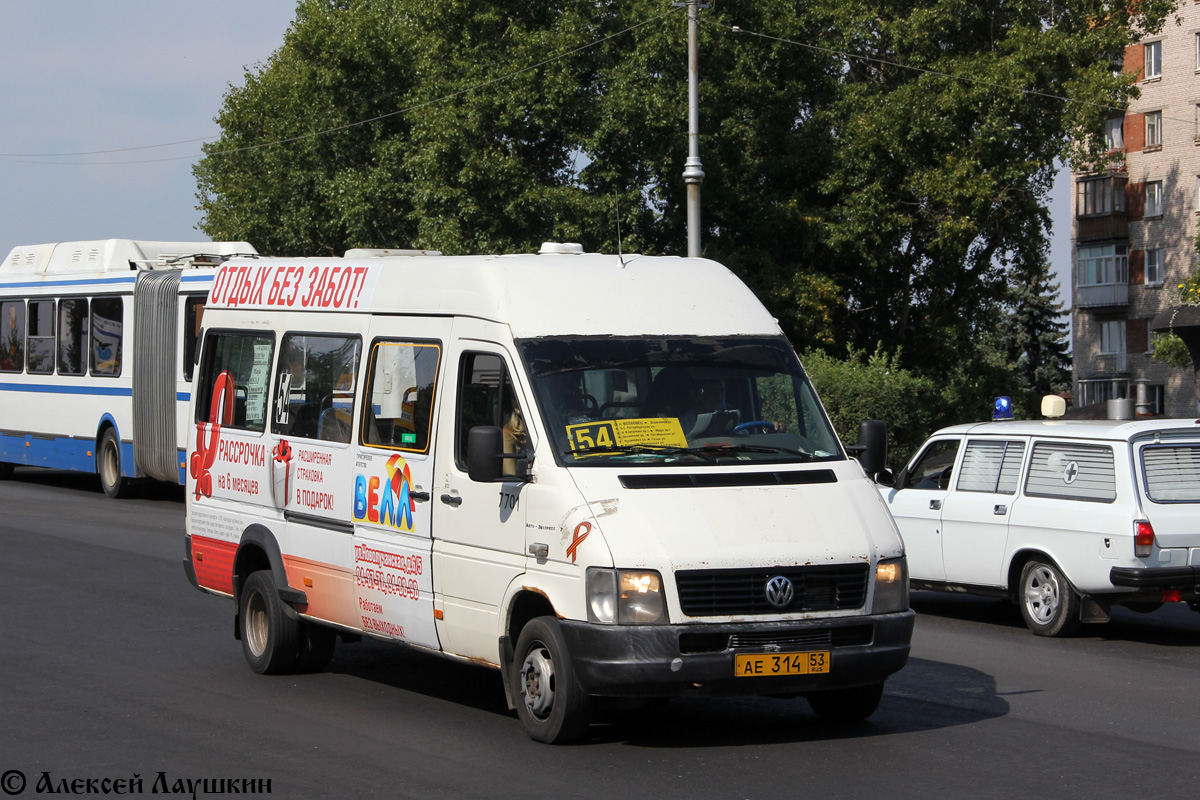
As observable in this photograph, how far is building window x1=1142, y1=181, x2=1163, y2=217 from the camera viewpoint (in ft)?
201

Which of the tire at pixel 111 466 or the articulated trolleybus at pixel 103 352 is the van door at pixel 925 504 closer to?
the articulated trolleybus at pixel 103 352

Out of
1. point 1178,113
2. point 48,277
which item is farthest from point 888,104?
point 1178,113

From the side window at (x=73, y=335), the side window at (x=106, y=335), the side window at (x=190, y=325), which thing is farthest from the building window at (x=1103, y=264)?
the side window at (x=190, y=325)

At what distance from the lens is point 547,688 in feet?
24.2

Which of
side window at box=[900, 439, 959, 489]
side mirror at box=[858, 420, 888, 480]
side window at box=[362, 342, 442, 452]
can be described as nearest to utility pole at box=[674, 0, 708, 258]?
side window at box=[900, 439, 959, 489]

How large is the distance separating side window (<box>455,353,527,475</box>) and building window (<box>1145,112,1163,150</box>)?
5876 cm

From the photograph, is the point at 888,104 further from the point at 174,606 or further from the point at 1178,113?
the point at 1178,113

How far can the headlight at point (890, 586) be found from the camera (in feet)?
24.3

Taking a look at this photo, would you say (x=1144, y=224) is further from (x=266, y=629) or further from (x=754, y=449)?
(x=754, y=449)

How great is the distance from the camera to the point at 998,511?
1246cm

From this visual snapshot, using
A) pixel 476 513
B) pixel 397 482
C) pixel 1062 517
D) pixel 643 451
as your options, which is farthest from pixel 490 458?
pixel 1062 517

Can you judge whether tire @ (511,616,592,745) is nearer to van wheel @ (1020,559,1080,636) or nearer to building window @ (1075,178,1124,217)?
van wheel @ (1020,559,1080,636)

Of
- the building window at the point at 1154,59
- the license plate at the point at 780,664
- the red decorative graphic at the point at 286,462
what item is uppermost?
the building window at the point at 1154,59

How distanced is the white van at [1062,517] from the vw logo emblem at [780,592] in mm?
5088
